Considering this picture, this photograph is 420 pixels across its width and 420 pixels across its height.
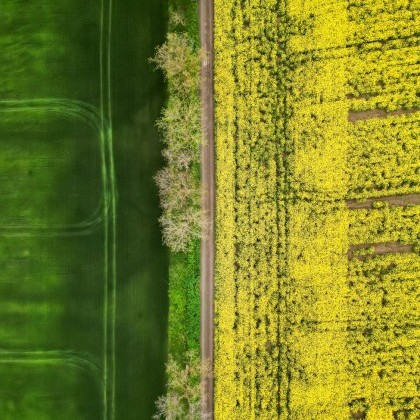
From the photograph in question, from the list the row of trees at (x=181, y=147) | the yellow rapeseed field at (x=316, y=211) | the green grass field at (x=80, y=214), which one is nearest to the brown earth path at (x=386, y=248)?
the yellow rapeseed field at (x=316, y=211)

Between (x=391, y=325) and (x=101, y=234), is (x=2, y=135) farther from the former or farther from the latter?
(x=391, y=325)

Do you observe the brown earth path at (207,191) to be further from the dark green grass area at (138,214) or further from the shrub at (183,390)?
the dark green grass area at (138,214)

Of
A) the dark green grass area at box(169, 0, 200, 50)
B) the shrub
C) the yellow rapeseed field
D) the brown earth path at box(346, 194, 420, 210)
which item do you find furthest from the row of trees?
the brown earth path at box(346, 194, 420, 210)

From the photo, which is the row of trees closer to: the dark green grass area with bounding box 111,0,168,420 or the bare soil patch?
the dark green grass area with bounding box 111,0,168,420

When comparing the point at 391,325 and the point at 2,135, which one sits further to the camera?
the point at 2,135

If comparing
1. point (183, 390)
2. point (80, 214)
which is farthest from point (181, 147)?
point (183, 390)

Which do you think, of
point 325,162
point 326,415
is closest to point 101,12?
point 325,162

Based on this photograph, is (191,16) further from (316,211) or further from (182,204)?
(316,211)
